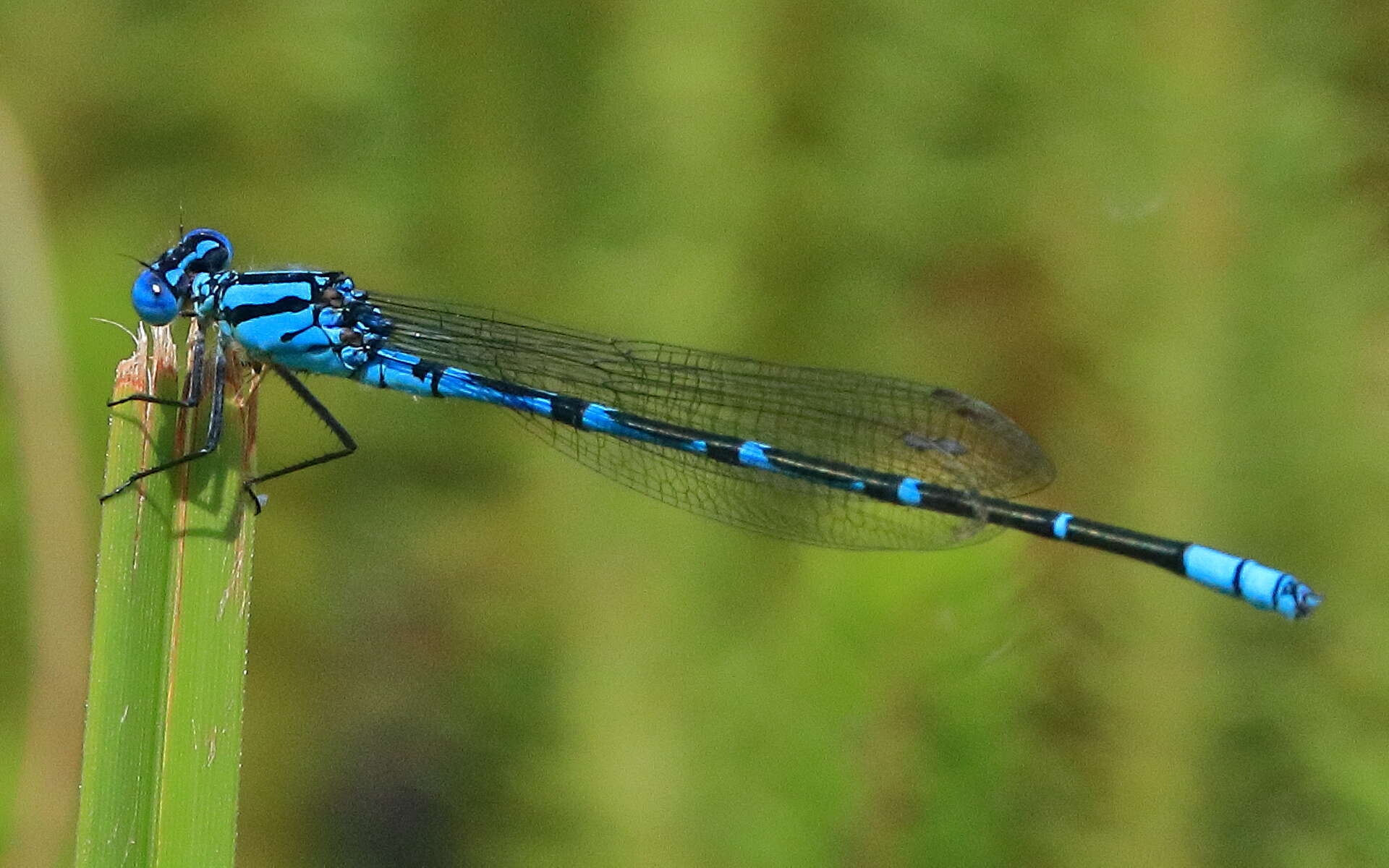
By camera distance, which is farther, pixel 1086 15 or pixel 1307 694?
pixel 1086 15

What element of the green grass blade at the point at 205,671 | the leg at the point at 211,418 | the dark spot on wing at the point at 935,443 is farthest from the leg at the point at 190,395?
the dark spot on wing at the point at 935,443

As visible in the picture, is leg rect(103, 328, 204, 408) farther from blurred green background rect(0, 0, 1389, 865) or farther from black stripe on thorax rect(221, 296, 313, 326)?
blurred green background rect(0, 0, 1389, 865)

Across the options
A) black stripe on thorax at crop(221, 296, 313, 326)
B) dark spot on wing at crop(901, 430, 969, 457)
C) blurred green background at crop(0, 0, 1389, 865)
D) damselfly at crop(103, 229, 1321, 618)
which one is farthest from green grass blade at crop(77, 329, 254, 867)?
dark spot on wing at crop(901, 430, 969, 457)

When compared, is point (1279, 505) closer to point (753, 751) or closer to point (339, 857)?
point (753, 751)

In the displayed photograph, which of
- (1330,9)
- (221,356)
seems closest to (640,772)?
(221,356)

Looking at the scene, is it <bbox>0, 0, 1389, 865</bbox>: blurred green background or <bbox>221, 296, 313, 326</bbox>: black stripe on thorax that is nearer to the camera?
<bbox>0, 0, 1389, 865</bbox>: blurred green background

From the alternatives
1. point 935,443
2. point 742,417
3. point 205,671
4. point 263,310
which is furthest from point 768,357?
point 205,671

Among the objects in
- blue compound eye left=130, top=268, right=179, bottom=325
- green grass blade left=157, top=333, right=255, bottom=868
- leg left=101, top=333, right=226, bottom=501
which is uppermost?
blue compound eye left=130, top=268, right=179, bottom=325

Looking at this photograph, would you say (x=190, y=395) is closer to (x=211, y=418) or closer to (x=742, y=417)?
(x=211, y=418)
